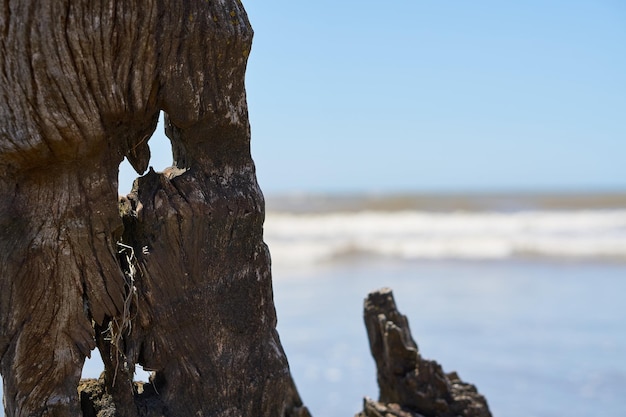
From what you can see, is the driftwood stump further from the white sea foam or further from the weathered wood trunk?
the white sea foam

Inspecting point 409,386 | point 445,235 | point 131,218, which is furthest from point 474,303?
point 445,235

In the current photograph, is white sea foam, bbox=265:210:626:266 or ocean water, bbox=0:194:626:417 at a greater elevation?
white sea foam, bbox=265:210:626:266

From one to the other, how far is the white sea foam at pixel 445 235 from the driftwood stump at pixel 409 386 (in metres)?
14.5

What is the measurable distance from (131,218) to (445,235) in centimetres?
2232

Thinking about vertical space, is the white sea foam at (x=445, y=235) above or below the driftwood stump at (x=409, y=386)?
above

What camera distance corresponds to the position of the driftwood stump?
5422 mm

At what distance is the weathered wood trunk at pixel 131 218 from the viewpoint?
3336 millimetres

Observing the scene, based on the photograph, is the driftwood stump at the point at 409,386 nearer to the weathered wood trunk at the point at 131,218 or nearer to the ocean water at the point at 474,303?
the weathered wood trunk at the point at 131,218

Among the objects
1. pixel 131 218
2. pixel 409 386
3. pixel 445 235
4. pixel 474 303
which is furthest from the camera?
pixel 445 235

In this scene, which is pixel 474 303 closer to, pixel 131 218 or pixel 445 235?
pixel 131 218

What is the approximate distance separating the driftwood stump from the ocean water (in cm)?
172

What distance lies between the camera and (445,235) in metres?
25.5

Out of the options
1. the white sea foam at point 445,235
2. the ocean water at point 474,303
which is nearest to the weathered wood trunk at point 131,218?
the ocean water at point 474,303

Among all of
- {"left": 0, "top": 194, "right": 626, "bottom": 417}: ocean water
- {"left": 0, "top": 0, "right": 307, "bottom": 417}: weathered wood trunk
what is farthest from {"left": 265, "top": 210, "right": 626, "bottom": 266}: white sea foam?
{"left": 0, "top": 0, "right": 307, "bottom": 417}: weathered wood trunk
